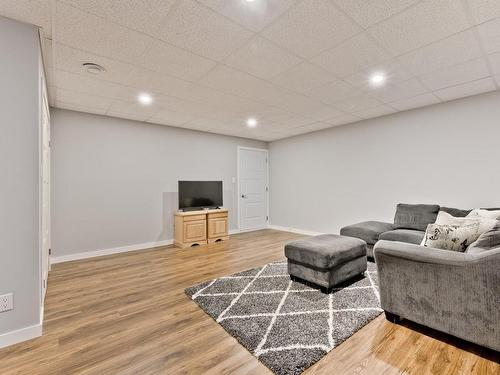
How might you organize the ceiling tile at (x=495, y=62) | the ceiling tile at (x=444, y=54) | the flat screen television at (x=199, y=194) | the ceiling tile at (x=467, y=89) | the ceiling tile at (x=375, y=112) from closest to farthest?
the ceiling tile at (x=444, y=54) → the ceiling tile at (x=495, y=62) → the ceiling tile at (x=467, y=89) → the ceiling tile at (x=375, y=112) → the flat screen television at (x=199, y=194)

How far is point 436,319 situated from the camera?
1.85m

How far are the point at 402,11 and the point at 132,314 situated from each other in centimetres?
345

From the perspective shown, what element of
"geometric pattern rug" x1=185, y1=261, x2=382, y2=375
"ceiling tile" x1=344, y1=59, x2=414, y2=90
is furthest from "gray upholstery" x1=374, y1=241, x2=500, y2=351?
"ceiling tile" x1=344, y1=59, x2=414, y2=90

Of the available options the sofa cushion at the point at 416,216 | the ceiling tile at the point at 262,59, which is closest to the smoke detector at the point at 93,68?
the ceiling tile at the point at 262,59

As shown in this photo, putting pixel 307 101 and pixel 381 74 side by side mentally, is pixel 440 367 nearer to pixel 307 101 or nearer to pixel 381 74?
pixel 381 74

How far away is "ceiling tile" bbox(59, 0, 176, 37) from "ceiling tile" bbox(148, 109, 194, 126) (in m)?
2.26

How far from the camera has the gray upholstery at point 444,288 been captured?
160 centimetres

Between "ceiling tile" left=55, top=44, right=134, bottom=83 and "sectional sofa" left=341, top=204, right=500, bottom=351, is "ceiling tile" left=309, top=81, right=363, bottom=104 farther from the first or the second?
"ceiling tile" left=55, top=44, right=134, bottom=83

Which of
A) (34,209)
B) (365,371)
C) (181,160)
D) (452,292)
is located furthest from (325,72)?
(181,160)

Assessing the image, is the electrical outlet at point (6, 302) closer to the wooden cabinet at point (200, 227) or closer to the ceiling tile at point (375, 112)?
the wooden cabinet at point (200, 227)

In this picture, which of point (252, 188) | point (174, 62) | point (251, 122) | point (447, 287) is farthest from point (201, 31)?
point (252, 188)

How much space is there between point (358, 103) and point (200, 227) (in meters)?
3.70

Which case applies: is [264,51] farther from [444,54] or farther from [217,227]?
[217,227]

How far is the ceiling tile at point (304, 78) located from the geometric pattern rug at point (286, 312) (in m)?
2.47
